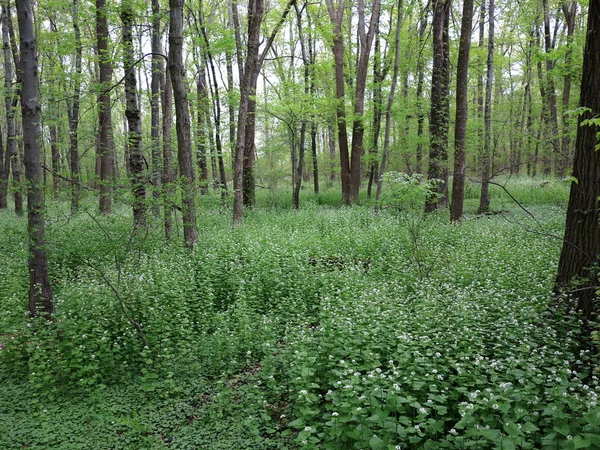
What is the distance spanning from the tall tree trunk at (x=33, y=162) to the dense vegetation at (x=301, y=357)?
0.23 m

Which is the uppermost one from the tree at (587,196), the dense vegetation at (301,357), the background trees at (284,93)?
the background trees at (284,93)

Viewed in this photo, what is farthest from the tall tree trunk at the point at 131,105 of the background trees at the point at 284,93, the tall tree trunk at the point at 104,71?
the tall tree trunk at the point at 104,71

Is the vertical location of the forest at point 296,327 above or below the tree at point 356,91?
below

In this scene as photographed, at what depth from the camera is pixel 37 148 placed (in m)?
5.36

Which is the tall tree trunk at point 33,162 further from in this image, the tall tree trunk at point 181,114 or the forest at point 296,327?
the tall tree trunk at point 181,114

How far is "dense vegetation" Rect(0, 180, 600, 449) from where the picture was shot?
9.70ft

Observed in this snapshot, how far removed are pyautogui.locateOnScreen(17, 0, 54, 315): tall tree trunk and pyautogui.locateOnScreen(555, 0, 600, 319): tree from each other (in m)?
6.98

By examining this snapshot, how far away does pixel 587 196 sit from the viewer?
468cm

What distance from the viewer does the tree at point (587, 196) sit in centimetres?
451

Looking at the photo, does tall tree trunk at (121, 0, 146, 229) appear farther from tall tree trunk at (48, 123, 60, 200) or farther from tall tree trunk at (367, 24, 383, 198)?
tall tree trunk at (367, 24, 383, 198)

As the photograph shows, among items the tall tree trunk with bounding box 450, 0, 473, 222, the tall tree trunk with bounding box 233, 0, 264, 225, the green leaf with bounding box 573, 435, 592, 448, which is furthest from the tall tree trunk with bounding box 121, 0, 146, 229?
the green leaf with bounding box 573, 435, 592, 448

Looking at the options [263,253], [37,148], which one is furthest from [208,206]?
[37,148]

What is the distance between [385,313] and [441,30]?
10.8 meters

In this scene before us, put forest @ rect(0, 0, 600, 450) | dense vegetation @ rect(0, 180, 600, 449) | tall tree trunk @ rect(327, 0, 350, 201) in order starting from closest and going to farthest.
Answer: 1. dense vegetation @ rect(0, 180, 600, 449)
2. forest @ rect(0, 0, 600, 450)
3. tall tree trunk @ rect(327, 0, 350, 201)
